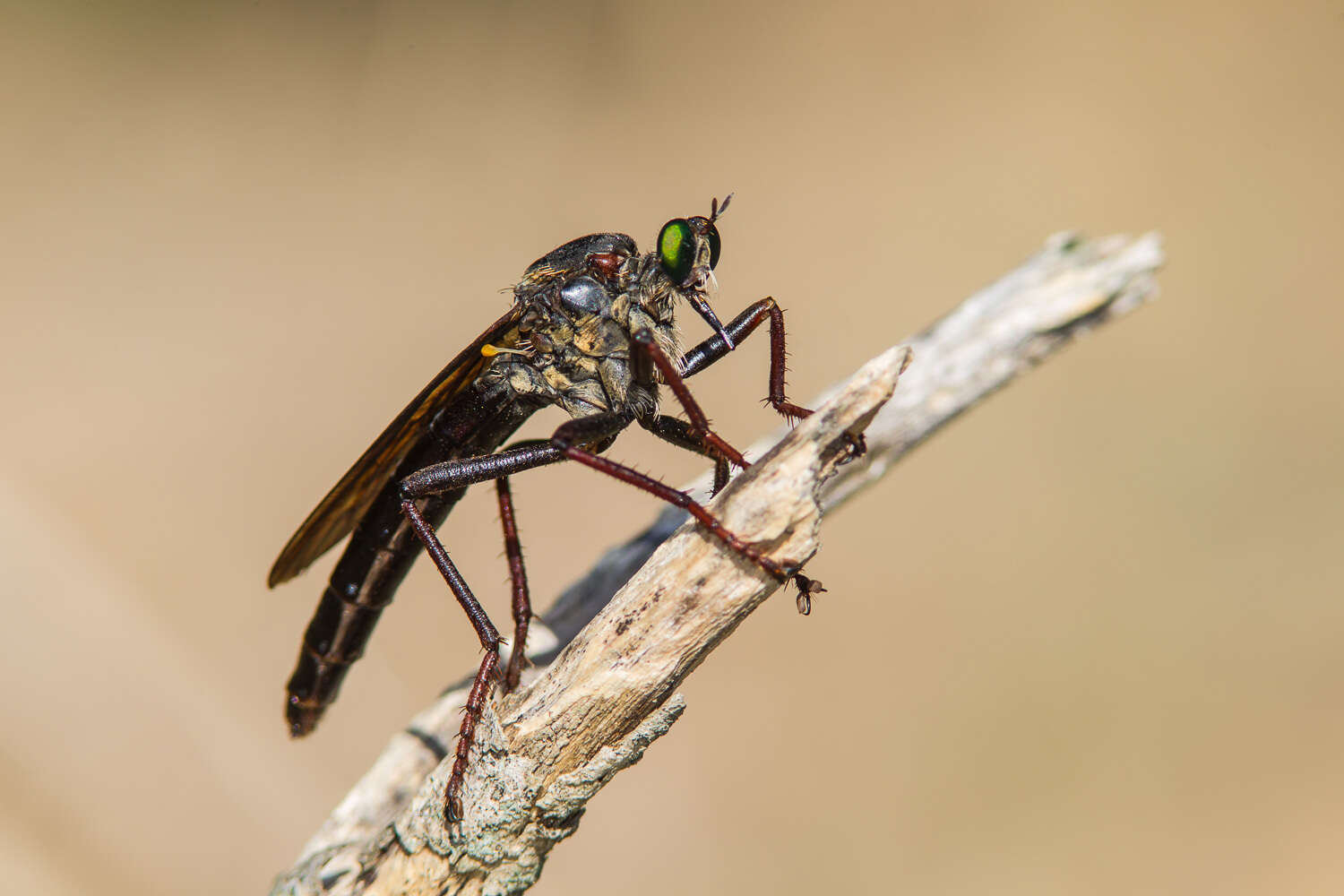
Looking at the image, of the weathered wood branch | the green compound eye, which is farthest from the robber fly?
the weathered wood branch

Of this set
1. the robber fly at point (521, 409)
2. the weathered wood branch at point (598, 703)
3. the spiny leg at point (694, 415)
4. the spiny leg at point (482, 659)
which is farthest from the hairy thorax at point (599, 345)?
the weathered wood branch at point (598, 703)

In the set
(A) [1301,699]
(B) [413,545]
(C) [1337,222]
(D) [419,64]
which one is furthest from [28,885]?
(C) [1337,222]

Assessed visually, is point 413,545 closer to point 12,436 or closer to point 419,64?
point 12,436

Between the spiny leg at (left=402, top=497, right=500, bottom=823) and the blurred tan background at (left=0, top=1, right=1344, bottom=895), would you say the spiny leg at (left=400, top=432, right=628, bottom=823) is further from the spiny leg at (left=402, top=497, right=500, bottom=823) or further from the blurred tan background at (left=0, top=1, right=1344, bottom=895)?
the blurred tan background at (left=0, top=1, right=1344, bottom=895)

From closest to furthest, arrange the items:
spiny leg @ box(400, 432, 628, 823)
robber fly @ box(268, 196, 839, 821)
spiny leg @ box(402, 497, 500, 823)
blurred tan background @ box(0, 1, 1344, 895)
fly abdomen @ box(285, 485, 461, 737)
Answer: spiny leg @ box(402, 497, 500, 823), spiny leg @ box(400, 432, 628, 823), robber fly @ box(268, 196, 839, 821), fly abdomen @ box(285, 485, 461, 737), blurred tan background @ box(0, 1, 1344, 895)

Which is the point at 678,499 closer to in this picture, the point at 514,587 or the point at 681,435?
the point at 681,435

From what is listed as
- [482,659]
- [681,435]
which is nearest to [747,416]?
[681,435]
